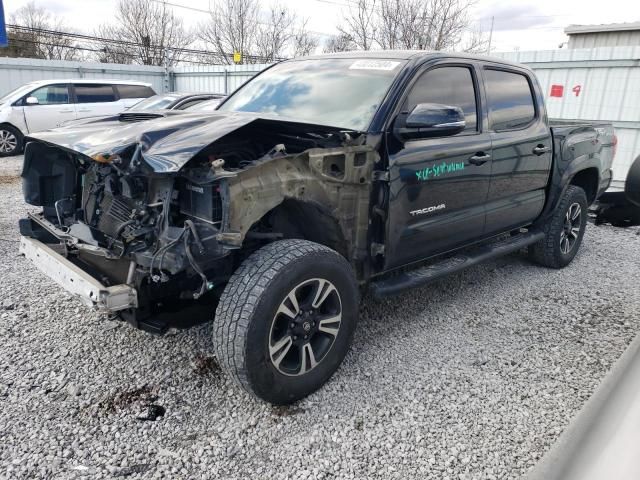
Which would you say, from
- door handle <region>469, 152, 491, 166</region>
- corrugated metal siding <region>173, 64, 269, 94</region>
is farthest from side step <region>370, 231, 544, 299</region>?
corrugated metal siding <region>173, 64, 269, 94</region>

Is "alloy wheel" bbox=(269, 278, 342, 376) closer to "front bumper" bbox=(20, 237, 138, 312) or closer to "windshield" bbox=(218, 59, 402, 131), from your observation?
"front bumper" bbox=(20, 237, 138, 312)

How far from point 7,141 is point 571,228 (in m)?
11.6

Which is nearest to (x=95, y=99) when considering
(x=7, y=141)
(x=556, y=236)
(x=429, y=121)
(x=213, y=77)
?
(x=7, y=141)

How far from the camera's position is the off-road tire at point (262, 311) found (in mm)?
2520

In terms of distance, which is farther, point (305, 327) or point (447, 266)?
point (447, 266)

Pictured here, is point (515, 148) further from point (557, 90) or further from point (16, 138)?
point (16, 138)

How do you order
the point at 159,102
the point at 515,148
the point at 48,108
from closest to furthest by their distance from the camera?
the point at 515,148
the point at 159,102
the point at 48,108

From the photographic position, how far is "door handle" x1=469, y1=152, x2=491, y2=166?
3740 millimetres

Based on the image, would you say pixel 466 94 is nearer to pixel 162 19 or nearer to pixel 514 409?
pixel 514 409

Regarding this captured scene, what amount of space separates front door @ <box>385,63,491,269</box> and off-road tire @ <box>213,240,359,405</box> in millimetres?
698

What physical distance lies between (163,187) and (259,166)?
51 centimetres

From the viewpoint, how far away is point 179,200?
2721mm

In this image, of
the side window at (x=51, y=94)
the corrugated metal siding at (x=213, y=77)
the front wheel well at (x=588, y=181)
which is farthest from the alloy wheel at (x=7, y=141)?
the front wheel well at (x=588, y=181)

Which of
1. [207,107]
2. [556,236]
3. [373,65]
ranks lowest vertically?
[556,236]
